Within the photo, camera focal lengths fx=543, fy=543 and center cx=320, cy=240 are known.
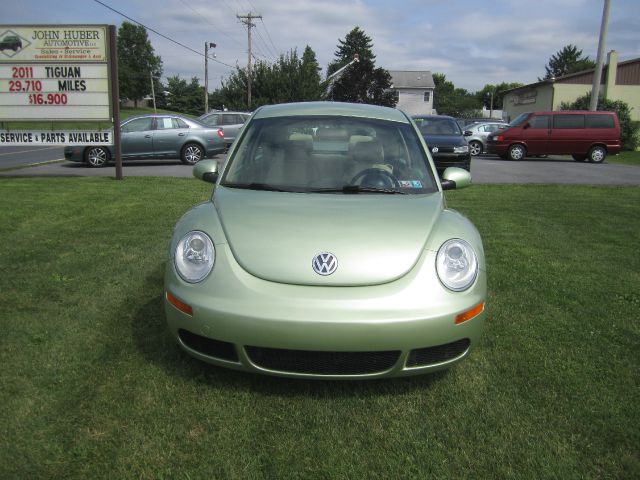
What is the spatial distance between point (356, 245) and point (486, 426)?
41.7 inches

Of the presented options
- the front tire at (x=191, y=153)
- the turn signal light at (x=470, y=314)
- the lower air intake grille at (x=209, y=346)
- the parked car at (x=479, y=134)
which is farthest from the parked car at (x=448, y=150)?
the lower air intake grille at (x=209, y=346)

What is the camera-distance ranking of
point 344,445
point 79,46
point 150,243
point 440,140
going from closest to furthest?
point 344,445 < point 150,243 < point 79,46 < point 440,140

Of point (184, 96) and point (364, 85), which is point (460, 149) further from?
point (184, 96)

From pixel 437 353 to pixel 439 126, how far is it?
489 inches

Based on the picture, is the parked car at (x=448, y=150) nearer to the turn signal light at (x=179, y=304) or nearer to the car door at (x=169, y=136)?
the car door at (x=169, y=136)

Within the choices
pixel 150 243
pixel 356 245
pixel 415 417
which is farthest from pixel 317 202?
pixel 150 243

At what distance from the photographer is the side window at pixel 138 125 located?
15.1 m

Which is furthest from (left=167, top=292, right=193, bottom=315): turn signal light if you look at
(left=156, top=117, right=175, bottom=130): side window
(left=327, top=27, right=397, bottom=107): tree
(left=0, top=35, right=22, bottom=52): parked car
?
(left=327, top=27, right=397, bottom=107): tree

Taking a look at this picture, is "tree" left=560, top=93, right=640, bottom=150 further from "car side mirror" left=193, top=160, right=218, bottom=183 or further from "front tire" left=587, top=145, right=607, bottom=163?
"car side mirror" left=193, top=160, right=218, bottom=183

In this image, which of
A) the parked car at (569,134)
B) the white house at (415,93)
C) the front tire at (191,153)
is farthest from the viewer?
the white house at (415,93)

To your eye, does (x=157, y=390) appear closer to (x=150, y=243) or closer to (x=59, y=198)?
(x=150, y=243)

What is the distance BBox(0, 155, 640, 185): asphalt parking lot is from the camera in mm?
12877

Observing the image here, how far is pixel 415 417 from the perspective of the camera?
104 inches

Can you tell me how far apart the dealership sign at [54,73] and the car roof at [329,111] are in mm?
8465
